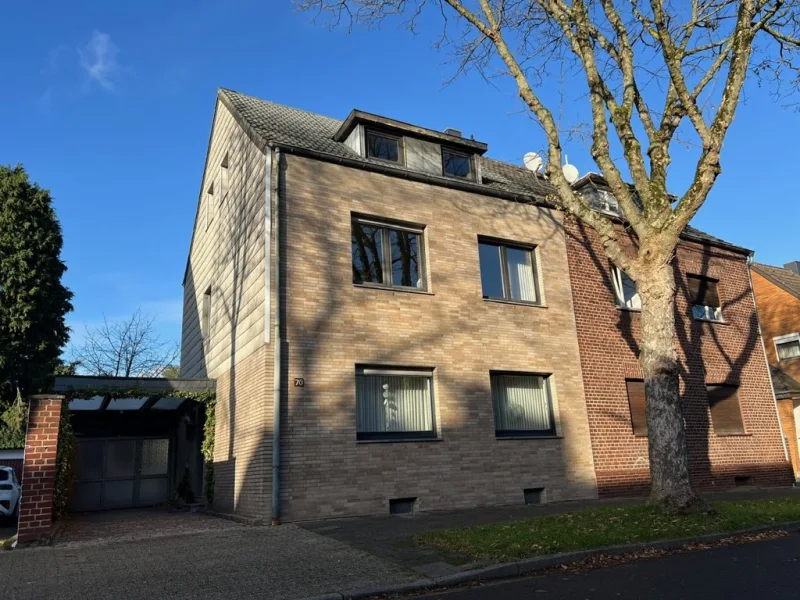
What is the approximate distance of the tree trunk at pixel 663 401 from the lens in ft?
28.8

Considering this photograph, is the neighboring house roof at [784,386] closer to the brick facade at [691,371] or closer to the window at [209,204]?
the brick facade at [691,371]

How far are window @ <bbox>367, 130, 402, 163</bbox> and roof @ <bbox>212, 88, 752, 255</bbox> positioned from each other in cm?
38

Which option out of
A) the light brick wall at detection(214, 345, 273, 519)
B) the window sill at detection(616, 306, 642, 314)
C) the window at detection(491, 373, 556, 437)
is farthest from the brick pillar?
the window sill at detection(616, 306, 642, 314)

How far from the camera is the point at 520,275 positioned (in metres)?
14.2

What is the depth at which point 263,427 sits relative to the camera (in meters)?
10.1

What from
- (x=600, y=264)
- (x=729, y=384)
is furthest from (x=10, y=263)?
(x=729, y=384)

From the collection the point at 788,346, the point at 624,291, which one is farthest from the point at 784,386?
the point at 624,291

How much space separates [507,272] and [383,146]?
13.5 feet

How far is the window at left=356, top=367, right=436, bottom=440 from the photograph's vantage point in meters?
11.1

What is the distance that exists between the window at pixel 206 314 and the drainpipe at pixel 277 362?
20.0 ft

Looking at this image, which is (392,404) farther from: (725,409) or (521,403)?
(725,409)

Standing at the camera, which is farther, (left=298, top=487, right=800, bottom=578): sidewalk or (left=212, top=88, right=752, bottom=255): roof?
(left=212, top=88, right=752, bottom=255): roof

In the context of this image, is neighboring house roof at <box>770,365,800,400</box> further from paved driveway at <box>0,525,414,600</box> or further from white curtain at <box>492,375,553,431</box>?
paved driveway at <box>0,525,414,600</box>

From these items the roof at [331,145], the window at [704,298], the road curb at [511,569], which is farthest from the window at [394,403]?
the window at [704,298]
